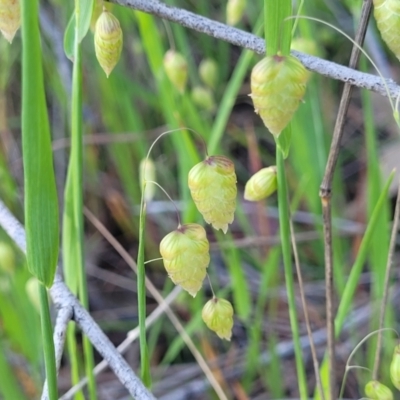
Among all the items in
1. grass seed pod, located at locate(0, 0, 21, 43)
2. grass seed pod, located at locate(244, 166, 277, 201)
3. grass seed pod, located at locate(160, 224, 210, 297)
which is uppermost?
grass seed pod, located at locate(0, 0, 21, 43)

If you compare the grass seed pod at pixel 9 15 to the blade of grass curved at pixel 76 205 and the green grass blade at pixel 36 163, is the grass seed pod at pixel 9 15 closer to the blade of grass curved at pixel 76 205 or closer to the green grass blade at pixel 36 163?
the blade of grass curved at pixel 76 205

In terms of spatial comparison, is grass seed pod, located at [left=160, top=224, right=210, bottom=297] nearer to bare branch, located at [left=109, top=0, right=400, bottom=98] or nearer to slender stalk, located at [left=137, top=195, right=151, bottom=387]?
slender stalk, located at [left=137, top=195, right=151, bottom=387]

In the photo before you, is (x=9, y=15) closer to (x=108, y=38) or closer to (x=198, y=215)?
→ (x=108, y=38)

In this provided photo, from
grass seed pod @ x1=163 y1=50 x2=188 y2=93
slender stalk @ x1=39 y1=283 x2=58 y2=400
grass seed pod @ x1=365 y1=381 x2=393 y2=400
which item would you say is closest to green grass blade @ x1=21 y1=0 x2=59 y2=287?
slender stalk @ x1=39 y1=283 x2=58 y2=400

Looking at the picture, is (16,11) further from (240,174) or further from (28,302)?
(240,174)

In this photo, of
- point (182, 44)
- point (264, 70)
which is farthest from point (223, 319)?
point (182, 44)

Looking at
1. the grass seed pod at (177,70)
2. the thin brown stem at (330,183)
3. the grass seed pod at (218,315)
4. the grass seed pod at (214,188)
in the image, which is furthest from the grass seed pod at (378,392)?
the grass seed pod at (177,70)
